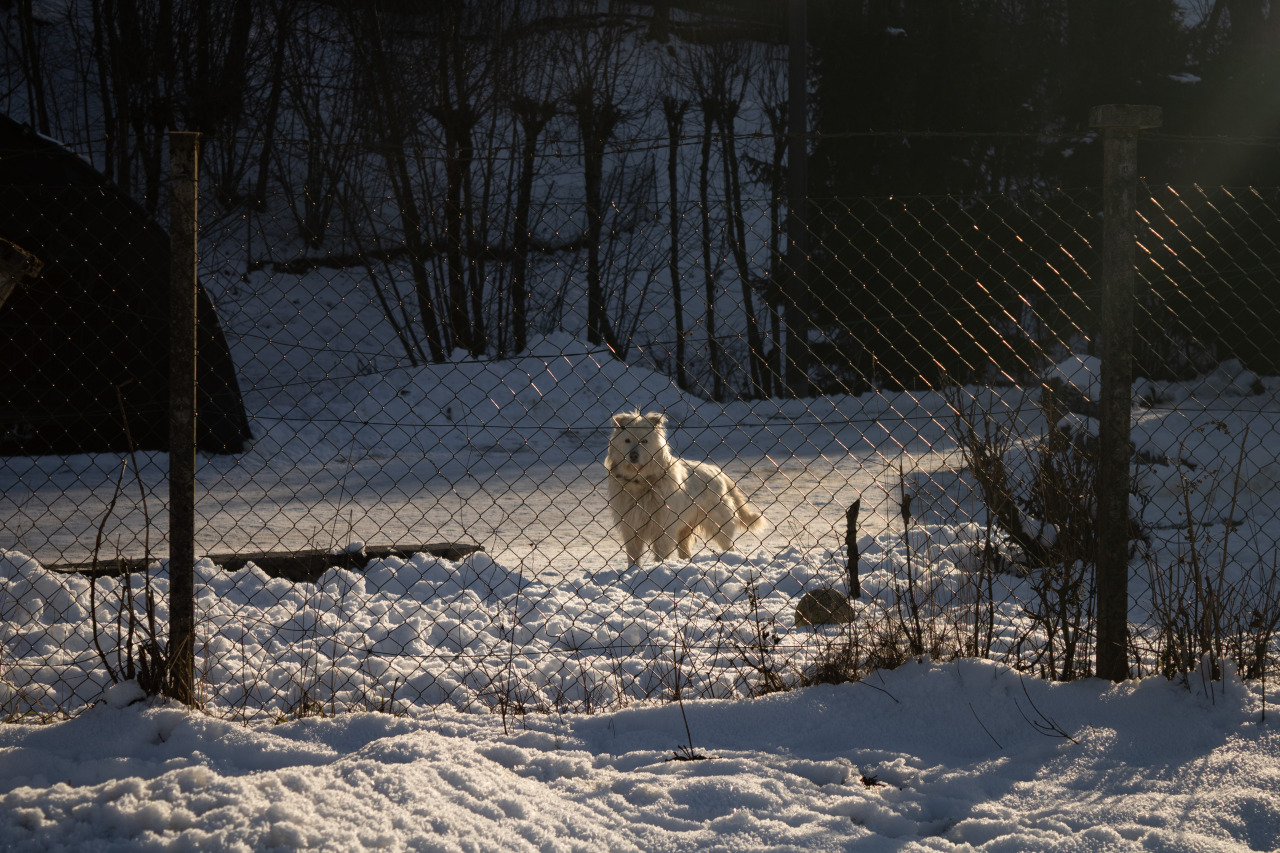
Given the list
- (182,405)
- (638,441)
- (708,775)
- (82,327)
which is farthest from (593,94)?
(708,775)

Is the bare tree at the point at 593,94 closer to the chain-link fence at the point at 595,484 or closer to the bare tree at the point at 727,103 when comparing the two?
the chain-link fence at the point at 595,484

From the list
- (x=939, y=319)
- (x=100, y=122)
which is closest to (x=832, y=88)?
(x=939, y=319)

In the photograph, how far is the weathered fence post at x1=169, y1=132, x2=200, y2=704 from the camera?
9.18 ft

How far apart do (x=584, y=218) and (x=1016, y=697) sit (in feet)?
62.8

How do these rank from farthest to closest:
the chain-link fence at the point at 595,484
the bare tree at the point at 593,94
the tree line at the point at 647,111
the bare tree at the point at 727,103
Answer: the bare tree at the point at 727,103 → the bare tree at the point at 593,94 → the tree line at the point at 647,111 → the chain-link fence at the point at 595,484

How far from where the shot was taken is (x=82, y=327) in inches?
401

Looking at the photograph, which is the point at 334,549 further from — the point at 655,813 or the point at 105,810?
the point at 655,813

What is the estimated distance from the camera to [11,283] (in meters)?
2.61

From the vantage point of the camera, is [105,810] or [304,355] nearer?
[105,810]

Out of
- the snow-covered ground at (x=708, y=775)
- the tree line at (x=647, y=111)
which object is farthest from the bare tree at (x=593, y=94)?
the snow-covered ground at (x=708, y=775)

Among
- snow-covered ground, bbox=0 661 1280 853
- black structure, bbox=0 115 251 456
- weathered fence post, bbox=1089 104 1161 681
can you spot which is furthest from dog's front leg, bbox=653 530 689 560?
black structure, bbox=0 115 251 456

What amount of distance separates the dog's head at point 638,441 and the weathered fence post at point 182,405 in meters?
3.94

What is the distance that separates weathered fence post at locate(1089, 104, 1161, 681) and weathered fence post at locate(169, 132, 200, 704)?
2860mm

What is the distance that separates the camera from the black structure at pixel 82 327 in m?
9.97
